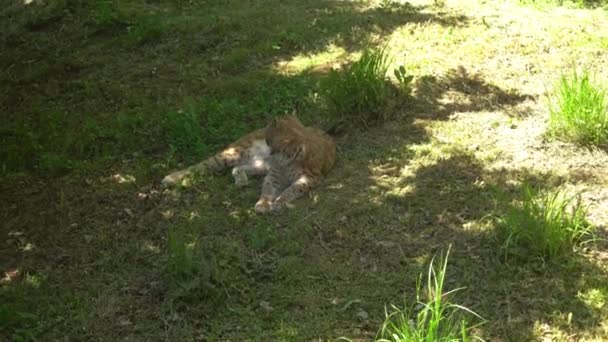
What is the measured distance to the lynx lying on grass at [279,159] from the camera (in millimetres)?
6043

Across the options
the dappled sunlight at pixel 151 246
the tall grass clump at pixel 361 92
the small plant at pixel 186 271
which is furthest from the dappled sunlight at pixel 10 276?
the tall grass clump at pixel 361 92

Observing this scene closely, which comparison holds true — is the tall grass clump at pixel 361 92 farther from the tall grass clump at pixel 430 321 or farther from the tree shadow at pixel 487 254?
the tall grass clump at pixel 430 321

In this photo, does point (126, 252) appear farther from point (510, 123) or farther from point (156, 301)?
point (510, 123)

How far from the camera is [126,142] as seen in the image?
23.3 feet

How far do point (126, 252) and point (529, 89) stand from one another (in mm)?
4674

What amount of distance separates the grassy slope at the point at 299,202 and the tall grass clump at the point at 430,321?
6.6 inches

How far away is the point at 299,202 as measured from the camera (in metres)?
5.80

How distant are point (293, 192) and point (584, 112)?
269 cm

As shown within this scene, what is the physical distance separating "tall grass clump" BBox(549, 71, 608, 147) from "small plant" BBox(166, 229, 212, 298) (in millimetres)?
3526

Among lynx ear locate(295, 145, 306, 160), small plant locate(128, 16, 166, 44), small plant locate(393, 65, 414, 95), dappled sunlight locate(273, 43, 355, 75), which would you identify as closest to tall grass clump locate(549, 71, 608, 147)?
small plant locate(393, 65, 414, 95)

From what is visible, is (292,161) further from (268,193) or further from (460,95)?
(460,95)

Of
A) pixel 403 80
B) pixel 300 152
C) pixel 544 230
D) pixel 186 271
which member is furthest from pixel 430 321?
pixel 403 80

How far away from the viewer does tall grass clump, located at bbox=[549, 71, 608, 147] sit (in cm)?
580

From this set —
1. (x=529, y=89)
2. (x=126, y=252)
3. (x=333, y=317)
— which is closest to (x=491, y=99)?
(x=529, y=89)
